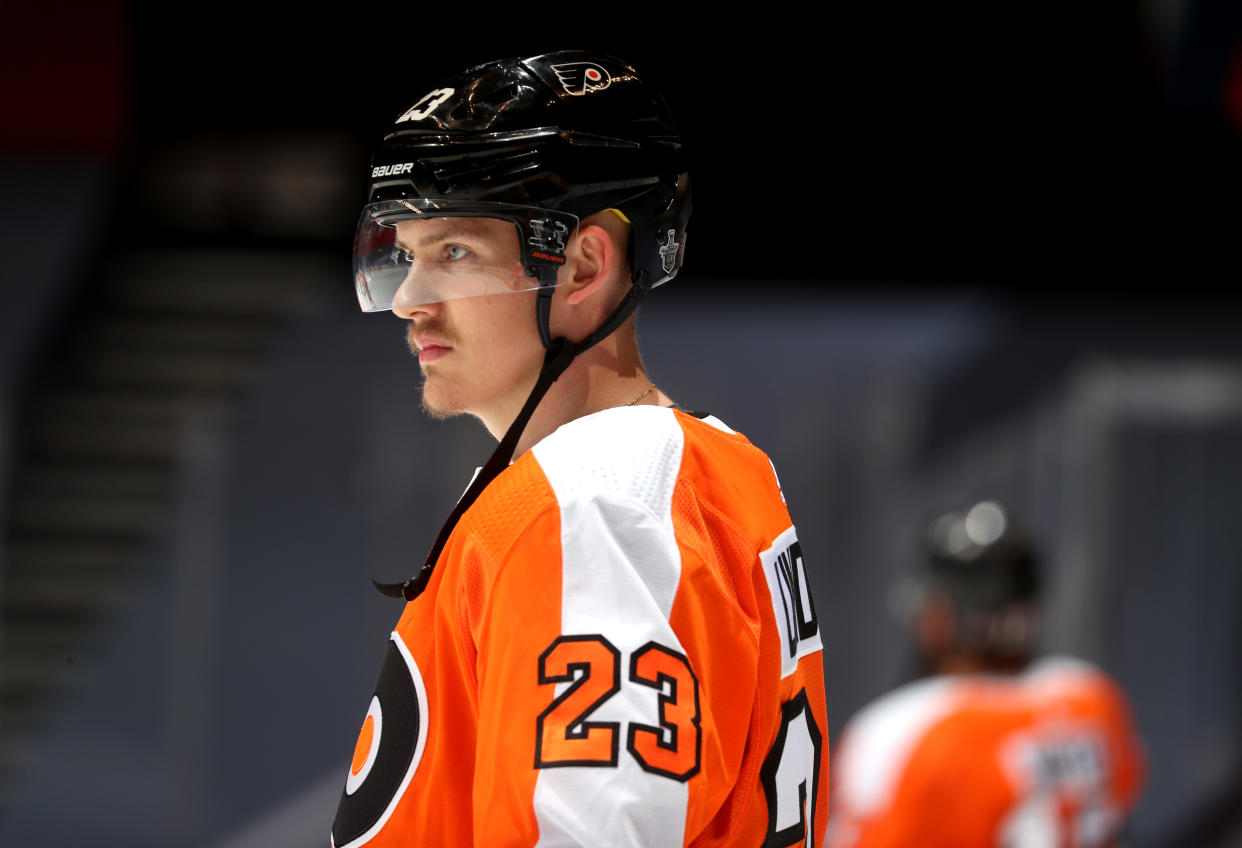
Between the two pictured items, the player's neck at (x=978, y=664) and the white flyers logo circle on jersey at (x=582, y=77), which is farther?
the player's neck at (x=978, y=664)

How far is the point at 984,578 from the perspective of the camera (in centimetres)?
360

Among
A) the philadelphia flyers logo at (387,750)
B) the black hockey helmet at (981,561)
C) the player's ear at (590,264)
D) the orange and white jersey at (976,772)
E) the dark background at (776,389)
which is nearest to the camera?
the philadelphia flyers logo at (387,750)

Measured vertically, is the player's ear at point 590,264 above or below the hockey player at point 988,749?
above

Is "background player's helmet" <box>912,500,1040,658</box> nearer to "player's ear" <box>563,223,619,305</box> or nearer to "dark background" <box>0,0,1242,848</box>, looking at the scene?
"player's ear" <box>563,223,619,305</box>

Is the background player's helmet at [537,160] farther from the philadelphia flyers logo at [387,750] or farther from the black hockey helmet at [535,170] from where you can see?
the philadelphia flyers logo at [387,750]

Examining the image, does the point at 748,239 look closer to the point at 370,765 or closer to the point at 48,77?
the point at 48,77

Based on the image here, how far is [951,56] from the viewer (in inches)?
275

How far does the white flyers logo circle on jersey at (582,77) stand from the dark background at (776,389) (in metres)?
5.36

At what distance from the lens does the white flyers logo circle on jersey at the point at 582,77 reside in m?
1.39

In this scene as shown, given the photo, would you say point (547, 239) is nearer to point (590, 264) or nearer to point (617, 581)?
point (590, 264)

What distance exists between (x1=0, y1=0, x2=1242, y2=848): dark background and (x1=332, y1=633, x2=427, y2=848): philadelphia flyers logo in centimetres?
544

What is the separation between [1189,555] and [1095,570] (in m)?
Answer: 0.47

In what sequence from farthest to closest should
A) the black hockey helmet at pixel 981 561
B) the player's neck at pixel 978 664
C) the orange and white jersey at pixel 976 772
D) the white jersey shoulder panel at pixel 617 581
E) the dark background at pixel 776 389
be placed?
the dark background at pixel 776 389
the black hockey helmet at pixel 981 561
the player's neck at pixel 978 664
the orange and white jersey at pixel 976 772
the white jersey shoulder panel at pixel 617 581

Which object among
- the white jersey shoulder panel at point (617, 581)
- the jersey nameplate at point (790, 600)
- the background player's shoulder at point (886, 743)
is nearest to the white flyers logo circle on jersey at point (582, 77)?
the white jersey shoulder panel at point (617, 581)
